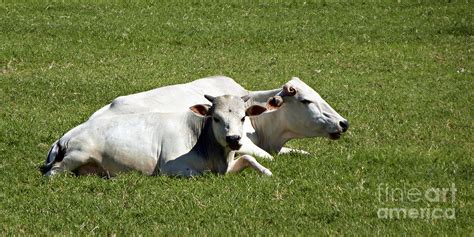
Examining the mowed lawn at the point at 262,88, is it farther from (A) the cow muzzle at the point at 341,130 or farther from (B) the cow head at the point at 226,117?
(B) the cow head at the point at 226,117

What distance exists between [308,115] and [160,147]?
2.46 meters

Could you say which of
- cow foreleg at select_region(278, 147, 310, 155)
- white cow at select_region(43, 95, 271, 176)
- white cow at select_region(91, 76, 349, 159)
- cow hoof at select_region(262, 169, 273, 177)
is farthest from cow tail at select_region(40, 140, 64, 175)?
cow foreleg at select_region(278, 147, 310, 155)

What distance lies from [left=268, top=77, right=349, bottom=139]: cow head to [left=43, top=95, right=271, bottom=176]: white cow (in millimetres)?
1477

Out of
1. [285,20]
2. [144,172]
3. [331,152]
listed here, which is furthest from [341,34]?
[144,172]

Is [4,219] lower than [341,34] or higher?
higher

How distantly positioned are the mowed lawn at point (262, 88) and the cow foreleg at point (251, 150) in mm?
229

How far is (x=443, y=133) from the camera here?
14.3 m

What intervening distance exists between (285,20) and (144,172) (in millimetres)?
15738

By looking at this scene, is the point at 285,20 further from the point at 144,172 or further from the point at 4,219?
the point at 4,219

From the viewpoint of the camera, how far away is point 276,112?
1345 centimetres

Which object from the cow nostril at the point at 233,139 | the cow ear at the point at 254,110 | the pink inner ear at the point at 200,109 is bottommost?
the cow ear at the point at 254,110

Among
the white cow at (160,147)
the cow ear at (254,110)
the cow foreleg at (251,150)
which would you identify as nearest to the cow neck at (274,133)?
the cow foreleg at (251,150)

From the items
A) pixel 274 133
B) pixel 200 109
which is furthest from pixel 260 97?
pixel 200 109

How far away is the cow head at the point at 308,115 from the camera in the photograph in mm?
13047
